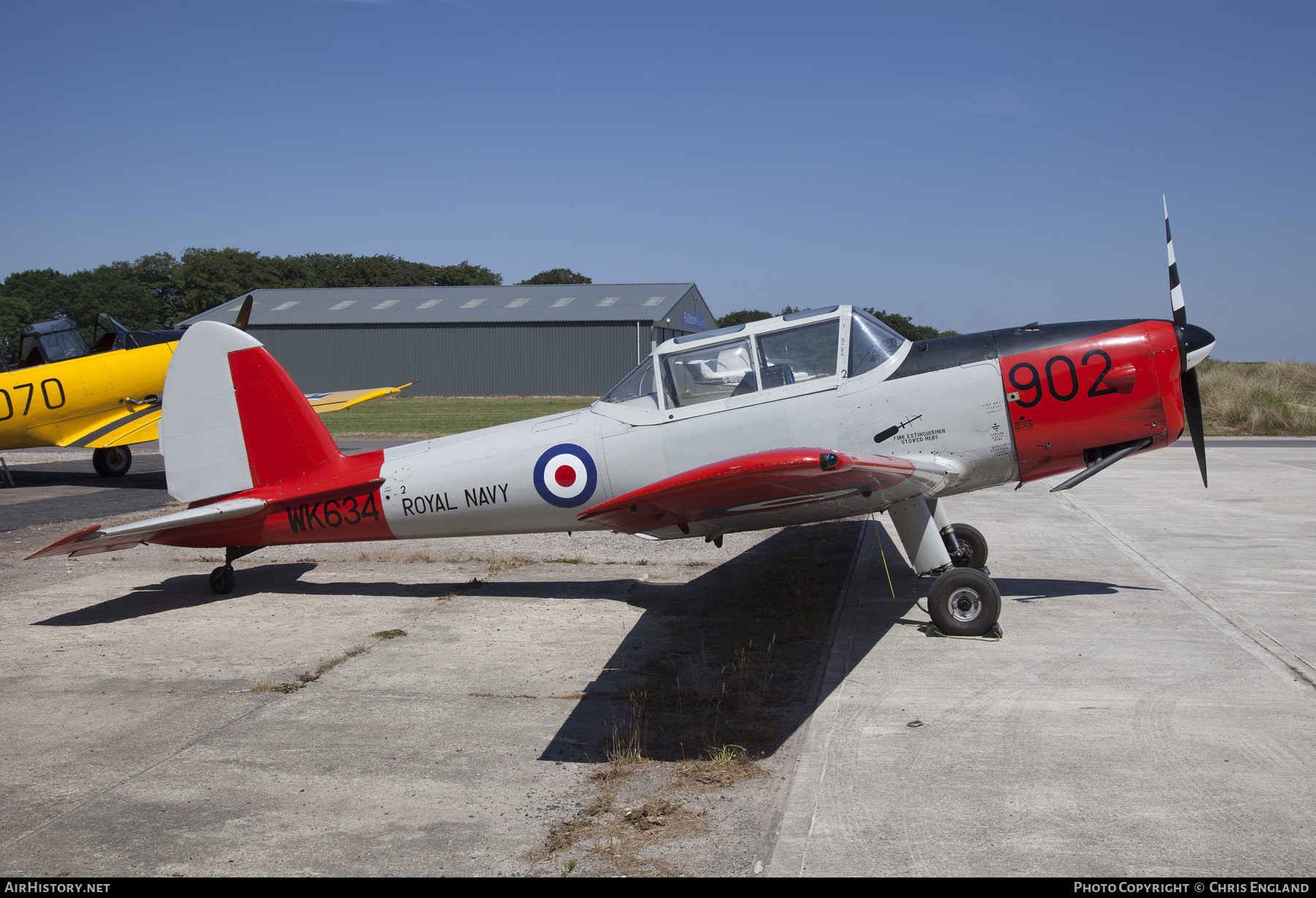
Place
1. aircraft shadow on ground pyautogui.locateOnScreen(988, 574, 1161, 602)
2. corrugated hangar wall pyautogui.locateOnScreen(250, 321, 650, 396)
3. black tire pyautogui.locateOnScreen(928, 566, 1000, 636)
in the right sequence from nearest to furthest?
black tire pyautogui.locateOnScreen(928, 566, 1000, 636) → aircraft shadow on ground pyautogui.locateOnScreen(988, 574, 1161, 602) → corrugated hangar wall pyautogui.locateOnScreen(250, 321, 650, 396)

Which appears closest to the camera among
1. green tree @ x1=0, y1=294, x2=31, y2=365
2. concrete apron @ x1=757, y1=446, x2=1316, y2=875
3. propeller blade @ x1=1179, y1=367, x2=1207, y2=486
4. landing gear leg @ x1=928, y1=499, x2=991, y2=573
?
concrete apron @ x1=757, y1=446, x2=1316, y2=875

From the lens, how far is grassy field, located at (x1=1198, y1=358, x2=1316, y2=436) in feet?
70.5

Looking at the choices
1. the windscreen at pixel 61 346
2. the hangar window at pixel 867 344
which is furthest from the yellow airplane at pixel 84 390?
the hangar window at pixel 867 344

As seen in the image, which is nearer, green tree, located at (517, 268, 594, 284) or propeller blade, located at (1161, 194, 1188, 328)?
propeller blade, located at (1161, 194, 1188, 328)

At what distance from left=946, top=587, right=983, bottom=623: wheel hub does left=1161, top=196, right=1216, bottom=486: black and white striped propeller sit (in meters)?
2.02

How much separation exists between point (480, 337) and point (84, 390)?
33229 mm

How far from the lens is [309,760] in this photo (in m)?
4.24

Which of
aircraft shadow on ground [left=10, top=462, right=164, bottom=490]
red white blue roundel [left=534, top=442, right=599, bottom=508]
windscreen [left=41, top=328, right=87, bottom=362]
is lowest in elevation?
red white blue roundel [left=534, top=442, right=599, bottom=508]

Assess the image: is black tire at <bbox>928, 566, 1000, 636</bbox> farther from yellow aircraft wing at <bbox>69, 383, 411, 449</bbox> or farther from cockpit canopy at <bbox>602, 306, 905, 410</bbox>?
yellow aircraft wing at <bbox>69, 383, 411, 449</bbox>

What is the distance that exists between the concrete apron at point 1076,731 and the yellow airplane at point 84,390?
11.8 meters

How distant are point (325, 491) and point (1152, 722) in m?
6.13

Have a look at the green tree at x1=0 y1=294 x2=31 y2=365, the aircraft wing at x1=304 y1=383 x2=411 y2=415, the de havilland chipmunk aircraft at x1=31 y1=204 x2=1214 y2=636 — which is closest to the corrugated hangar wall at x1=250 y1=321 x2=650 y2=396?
the green tree at x1=0 y1=294 x2=31 y2=365

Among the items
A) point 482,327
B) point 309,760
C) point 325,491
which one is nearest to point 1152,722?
point 309,760

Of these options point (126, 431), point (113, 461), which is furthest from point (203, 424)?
point (113, 461)
